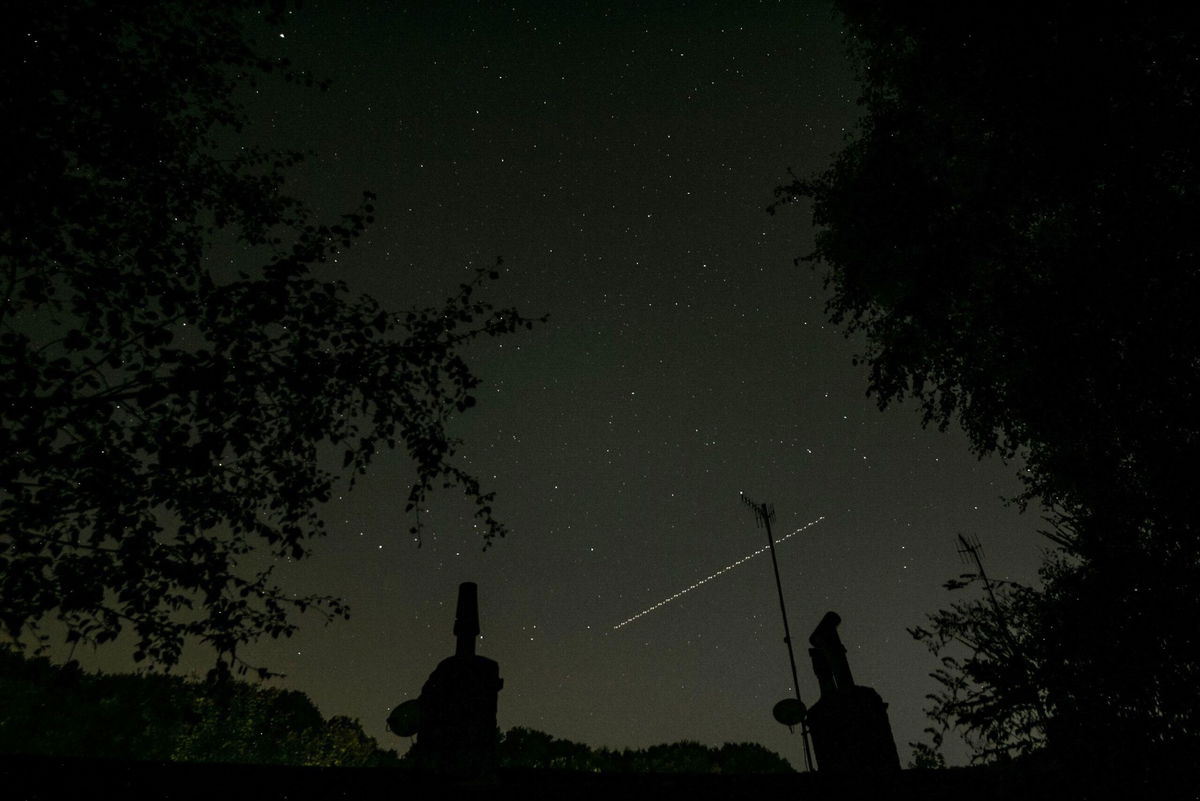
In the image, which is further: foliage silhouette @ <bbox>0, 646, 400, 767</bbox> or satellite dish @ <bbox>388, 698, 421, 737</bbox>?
foliage silhouette @ <bbox>0, 646, 400, 767</bbox>

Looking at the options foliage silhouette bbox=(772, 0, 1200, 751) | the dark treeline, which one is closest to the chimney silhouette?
foliage silhouette bbox=(772, 0, 1200, 751)

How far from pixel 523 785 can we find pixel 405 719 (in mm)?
1627

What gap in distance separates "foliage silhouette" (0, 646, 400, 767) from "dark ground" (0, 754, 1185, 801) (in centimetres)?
2731

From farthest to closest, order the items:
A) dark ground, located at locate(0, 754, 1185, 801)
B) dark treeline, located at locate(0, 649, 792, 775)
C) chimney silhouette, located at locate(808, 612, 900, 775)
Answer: dark treeline, located at locate(0, 649, 792, 775)
chimney silhouette, located at locate(808, 612, 900, 775)
dark ground, located at locate(0, 754, 1185, 801)

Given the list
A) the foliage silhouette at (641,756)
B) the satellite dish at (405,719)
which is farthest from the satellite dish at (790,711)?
the foliage silhouette at (641,756)

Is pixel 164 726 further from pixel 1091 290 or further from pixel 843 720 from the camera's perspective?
pixel 1091 290

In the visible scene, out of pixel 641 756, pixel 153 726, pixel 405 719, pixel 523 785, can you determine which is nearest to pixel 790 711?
pixel 523 785

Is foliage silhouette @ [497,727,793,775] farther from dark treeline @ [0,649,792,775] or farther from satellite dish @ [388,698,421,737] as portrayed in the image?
satellite dish @ [388,698,421,737]

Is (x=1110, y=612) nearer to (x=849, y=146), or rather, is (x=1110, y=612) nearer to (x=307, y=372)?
(x=307, y=372)

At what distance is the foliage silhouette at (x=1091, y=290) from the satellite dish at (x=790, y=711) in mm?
5072

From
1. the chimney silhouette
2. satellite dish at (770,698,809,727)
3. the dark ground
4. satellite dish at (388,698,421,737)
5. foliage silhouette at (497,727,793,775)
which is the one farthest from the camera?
foliage silhouette at (497,727,793,775)

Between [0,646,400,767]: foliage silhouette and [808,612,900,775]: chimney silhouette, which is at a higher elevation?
[0,646,400,767]: foliage silhouette

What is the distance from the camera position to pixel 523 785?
21.0ft

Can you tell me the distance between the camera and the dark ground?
4.67 meters
